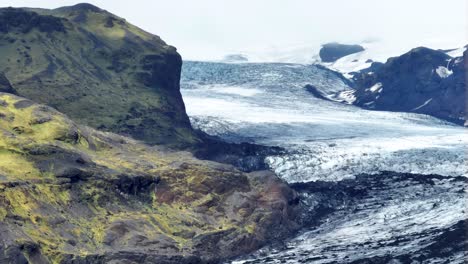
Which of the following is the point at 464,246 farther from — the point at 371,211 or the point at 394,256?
the point at 371,211

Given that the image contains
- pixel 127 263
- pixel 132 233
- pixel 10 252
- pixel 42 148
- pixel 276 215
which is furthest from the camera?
pixel 276 215

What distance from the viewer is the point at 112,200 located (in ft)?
469

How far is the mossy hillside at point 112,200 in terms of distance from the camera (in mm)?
123875

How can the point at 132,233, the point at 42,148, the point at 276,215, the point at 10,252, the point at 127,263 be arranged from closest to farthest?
the point at 10,252 → the point at 127,263 → the point at 132,233 → the point at 42,148 → the point at 276,215

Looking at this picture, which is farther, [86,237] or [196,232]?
[196,232]

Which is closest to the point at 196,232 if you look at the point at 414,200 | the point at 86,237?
the point at 86,237

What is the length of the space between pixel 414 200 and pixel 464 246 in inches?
1550

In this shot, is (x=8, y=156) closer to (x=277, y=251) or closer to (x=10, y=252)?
(x=10, y=252)

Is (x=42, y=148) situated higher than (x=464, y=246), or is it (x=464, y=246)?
(x=42, y=148)

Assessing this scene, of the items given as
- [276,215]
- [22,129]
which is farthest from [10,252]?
[276,215]

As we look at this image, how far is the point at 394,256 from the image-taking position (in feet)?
436

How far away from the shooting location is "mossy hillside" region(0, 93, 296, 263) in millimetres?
123875

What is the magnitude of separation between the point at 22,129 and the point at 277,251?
53465mm

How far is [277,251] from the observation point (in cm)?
14075
